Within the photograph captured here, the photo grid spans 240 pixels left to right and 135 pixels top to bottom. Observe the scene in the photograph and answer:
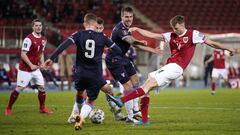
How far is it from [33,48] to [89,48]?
467 centimetres

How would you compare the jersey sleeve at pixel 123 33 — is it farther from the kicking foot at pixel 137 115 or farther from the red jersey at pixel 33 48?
the red jersey at pixel 33 48

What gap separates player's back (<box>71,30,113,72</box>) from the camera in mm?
13484

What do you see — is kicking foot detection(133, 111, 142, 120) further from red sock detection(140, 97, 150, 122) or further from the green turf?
red sock detection(140, 97, 150, 122)

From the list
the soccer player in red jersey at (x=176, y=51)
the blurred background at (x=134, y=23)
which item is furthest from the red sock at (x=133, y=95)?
the blurred background at (x=134, y=23)

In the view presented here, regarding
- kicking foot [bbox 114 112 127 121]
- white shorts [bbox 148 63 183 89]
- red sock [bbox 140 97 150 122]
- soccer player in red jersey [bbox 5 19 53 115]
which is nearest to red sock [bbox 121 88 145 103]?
white shorts [bbox 148 63 183 89]

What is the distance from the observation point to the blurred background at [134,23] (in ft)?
116

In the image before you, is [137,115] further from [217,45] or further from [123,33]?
[217,45]

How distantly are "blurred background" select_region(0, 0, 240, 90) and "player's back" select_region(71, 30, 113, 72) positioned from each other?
20017 mm

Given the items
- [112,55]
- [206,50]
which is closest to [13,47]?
[206,50]

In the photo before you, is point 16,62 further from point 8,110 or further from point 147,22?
point 8,110

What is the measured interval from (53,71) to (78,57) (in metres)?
22.3

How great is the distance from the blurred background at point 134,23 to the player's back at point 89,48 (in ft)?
65.7

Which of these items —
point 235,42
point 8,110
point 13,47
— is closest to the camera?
point 8,110

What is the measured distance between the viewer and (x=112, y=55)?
15820 millimetres
